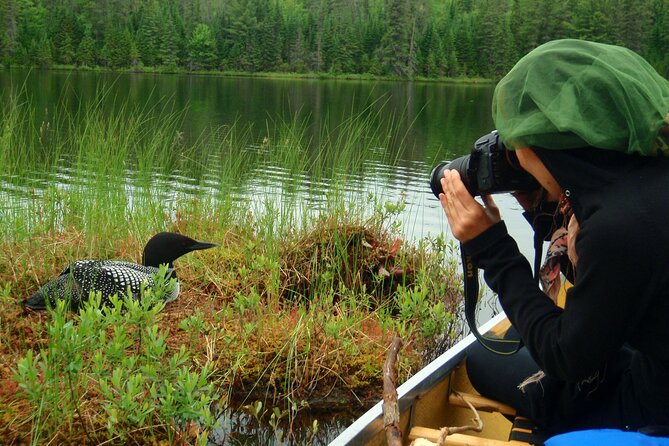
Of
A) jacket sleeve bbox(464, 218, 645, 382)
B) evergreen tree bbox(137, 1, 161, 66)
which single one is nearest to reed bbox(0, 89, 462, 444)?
jacket sleeve bbox(464, 218, 645, 382)

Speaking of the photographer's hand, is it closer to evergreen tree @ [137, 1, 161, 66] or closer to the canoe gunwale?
the canoe gunwale

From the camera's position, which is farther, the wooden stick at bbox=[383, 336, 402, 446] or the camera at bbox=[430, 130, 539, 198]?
the wooden stick at bbox=[383, 336, 402, 446]

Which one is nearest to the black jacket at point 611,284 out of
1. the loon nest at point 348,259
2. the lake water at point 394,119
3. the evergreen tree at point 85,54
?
the loon nest at point 348,259

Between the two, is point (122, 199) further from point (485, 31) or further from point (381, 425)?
point (485, 31)

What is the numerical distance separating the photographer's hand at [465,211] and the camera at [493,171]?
0.03 m

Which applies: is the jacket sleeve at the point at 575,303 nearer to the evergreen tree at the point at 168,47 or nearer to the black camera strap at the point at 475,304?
the black camera strap at the point at 475,304

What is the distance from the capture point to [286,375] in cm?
297

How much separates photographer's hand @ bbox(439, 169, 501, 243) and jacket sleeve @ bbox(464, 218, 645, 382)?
21 millimetres

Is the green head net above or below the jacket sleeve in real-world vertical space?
above

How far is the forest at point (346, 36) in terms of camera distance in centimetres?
4175

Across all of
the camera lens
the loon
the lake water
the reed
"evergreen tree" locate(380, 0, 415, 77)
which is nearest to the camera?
the camera lens

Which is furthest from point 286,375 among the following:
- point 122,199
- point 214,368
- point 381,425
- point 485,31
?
point 485,31

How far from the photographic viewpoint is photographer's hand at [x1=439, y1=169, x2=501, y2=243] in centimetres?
161

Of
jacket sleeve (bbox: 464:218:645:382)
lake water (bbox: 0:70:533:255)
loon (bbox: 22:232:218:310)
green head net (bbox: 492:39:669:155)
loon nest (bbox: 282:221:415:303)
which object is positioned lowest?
lake water (bbox: 0:70:533:255)
